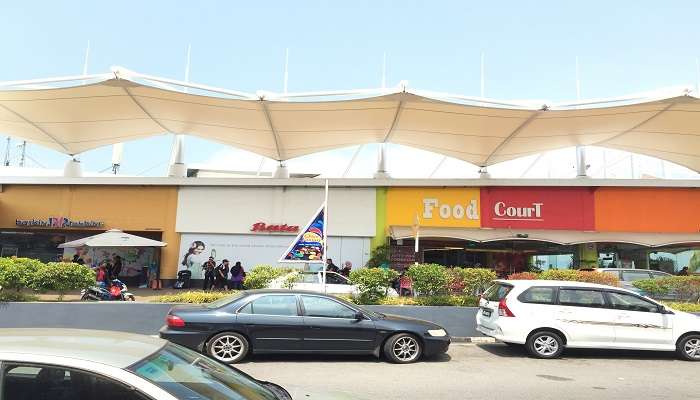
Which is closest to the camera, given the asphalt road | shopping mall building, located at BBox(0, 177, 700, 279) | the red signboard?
the asphalt road

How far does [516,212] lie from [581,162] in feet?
13.3

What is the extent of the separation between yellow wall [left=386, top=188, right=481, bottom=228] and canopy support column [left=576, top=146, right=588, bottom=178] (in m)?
4.68

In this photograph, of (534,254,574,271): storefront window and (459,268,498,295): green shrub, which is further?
(534,254,574,271): storefront window

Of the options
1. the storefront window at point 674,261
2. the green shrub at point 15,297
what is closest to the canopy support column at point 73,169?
the green shrub at point 15,297

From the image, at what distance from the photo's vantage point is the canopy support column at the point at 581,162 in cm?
2199

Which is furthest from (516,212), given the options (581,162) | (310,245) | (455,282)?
(310,245)

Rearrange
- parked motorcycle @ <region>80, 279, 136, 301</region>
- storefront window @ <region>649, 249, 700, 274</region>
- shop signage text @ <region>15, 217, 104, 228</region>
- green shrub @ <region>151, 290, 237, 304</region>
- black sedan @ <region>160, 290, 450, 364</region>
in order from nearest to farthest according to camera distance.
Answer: black sedan @ <region>160, 290, 450, 364</region>
green shrub @ <region>151, 290, 237, 304</region>
parked motorcycle @ <region>80, 279, 136, 301</region>
shop signage text @ <region>15, 217, 104, 228</region>
storefront window @ <region>649, 249, 700, 274</region>

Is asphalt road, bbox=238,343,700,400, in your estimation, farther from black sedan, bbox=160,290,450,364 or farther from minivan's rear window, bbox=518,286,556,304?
minivan's rear window, bbox=518,286,556,304

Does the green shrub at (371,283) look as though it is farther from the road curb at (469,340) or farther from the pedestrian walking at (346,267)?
the pedestrian walking at (346,267)

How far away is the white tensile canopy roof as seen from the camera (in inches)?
640

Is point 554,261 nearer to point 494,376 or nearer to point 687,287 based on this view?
point 687,287

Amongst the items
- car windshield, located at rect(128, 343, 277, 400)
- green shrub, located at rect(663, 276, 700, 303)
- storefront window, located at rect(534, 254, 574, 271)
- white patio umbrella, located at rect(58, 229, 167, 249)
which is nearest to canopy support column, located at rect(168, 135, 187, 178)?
white patio umbrella, located at rect(58, 229, 167, 249)

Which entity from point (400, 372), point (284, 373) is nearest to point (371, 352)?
point (400, 372)

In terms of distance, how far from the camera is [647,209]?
Result: 20734 mm
